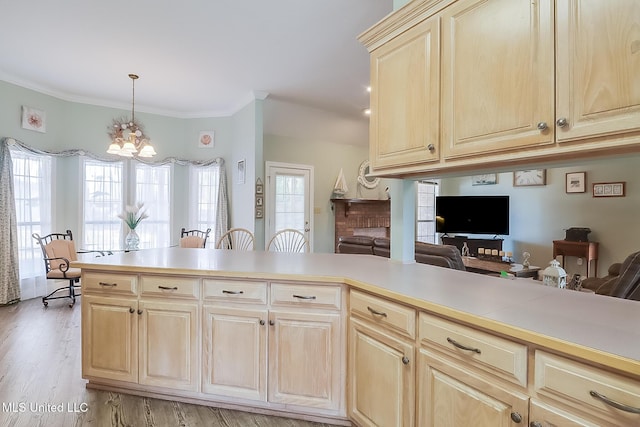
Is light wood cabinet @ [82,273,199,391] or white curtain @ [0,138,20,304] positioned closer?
light wood cabinet @ [82,273,199,391]

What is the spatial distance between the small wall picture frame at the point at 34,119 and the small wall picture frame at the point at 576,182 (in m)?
8.12

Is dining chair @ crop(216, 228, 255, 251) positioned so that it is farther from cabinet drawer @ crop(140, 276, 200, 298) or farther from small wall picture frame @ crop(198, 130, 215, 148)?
cabinet drawer @ crop(140, 276, 200, 298)

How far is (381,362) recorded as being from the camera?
5.27 feet

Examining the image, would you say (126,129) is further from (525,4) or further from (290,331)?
(525,4)

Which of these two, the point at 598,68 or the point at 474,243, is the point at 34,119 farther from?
the point at 474,243

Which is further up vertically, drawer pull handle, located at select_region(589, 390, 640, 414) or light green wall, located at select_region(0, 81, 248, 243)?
light green wall, located at select_region(0, 81, 248, 243)

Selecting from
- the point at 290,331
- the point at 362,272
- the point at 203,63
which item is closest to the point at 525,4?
the point at 362,272

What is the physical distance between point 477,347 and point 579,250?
5.10 metres

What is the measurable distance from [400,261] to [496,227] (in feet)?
16.0

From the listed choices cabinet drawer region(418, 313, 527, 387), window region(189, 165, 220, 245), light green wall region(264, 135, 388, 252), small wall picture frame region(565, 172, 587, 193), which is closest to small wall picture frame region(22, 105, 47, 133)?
window region(189, 165, 220, 245)

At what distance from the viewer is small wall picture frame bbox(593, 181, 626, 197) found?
16.3ft

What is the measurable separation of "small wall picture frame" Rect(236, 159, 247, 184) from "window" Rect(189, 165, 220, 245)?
0.65 meters

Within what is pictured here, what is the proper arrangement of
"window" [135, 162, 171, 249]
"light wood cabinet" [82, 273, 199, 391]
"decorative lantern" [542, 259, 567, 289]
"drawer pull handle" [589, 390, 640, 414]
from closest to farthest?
"drawer pull handle" [589, 390, 640, 414] < "light wood cabinet" [82, 273, 199, 391] < "decorative lantern" [542, 259, 567, 289] < "window" [135, 162, 171, 249]

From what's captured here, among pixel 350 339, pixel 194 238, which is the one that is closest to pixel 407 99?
pixel 350 339
